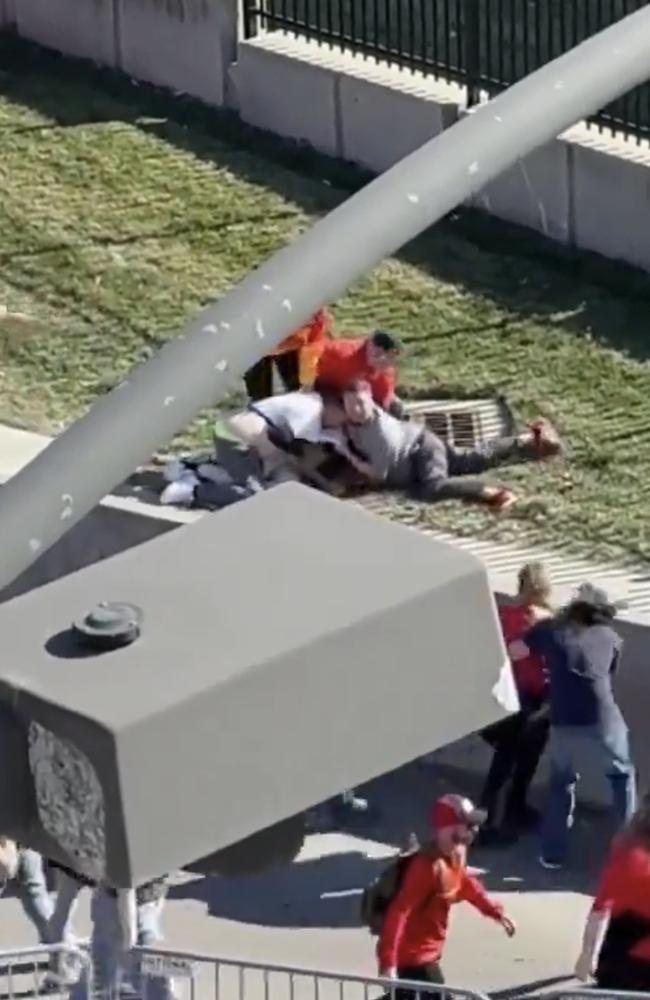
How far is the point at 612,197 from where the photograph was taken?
1509 centimetres

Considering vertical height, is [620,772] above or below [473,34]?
below

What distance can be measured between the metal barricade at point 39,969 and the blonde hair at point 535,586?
2365 mm

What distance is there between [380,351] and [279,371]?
2.49ft

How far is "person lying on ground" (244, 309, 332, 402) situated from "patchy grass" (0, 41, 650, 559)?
0.60 meters

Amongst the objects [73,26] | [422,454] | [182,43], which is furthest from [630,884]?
[73,26]

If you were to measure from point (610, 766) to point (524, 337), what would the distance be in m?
4.45

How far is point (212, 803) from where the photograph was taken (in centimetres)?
451

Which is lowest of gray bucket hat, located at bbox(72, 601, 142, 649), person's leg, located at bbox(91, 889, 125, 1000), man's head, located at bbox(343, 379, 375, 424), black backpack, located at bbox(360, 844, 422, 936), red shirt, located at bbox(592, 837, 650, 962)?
black backpack, located at bbox(360, 844, 422, 936)

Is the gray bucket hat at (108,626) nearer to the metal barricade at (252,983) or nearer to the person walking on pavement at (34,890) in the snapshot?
the metal barricade at (252,983)

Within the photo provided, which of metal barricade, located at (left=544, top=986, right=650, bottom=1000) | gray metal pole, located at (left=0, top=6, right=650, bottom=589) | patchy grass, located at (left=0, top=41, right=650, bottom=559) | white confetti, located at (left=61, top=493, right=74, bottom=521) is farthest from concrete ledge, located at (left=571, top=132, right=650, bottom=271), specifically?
white confetti, located at (left=61, top=493, right=74, bottom=521)

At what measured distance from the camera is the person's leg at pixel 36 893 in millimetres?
10055

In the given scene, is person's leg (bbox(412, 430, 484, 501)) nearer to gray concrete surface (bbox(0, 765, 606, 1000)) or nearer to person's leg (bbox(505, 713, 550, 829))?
gray concrete surface (bbox(0, 765, 606, 1000))

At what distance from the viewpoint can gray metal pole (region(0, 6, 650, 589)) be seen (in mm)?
4230

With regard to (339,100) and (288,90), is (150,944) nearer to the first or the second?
(339,100)
